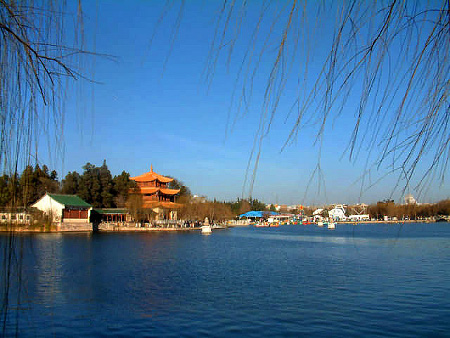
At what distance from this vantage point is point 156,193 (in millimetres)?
42938

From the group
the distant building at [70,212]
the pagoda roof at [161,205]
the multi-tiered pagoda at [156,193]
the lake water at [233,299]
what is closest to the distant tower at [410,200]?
the lake water at [233,299]

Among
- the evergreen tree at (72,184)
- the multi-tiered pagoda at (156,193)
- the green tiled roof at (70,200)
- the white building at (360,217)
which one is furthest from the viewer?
the white building at (360,217)

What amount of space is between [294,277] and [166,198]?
34.9 m

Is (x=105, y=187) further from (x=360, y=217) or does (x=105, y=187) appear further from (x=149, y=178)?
(x=360, y=217)

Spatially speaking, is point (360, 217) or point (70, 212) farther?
point (360, 217)

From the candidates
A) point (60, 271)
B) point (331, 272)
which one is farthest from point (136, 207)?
point (331, 272)

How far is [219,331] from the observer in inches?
258

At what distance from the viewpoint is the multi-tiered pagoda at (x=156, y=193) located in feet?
137

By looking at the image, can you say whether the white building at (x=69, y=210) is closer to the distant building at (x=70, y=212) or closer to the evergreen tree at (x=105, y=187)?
the distant building at (x=70, y=212)

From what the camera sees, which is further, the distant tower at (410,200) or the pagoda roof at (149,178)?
the pagoda roof at (149,178)

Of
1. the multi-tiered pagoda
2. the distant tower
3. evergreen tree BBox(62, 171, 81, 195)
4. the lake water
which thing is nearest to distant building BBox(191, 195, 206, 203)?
the multi-tiered pagoda

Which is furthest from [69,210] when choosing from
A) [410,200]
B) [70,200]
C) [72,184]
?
[410,200]

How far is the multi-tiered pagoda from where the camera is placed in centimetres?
4190

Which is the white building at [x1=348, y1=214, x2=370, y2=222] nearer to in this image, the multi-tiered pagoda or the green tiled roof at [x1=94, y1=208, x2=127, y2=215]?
Result: the multi-tiered pagoda
